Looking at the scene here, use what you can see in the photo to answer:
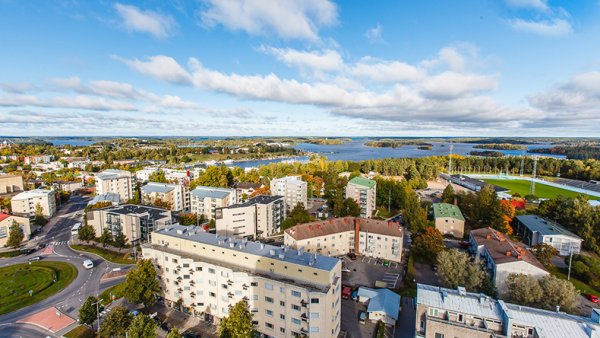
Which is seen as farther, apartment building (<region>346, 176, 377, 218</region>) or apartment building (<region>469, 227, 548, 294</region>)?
apartment building (<region>346, 176, 377, 218</region>)

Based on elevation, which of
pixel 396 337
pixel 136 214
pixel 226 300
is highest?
pixel 136 214

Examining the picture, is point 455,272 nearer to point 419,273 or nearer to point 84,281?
point 419,273

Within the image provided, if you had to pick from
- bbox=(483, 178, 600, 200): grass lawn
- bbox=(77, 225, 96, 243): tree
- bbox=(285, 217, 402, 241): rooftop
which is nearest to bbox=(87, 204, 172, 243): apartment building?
bbox=(77, 225, 96, 243): tree

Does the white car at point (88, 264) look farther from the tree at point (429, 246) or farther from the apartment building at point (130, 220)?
the tree at point (429, 246)

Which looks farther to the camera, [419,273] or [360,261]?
[360,261]

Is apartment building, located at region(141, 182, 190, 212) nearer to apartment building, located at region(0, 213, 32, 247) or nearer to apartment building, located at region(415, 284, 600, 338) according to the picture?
apartment building, located at region(0, 213, 32, 247)

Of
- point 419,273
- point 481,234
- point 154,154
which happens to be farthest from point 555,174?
point 154,154

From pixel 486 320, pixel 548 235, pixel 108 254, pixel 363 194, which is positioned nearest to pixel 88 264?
pixel 108 254
